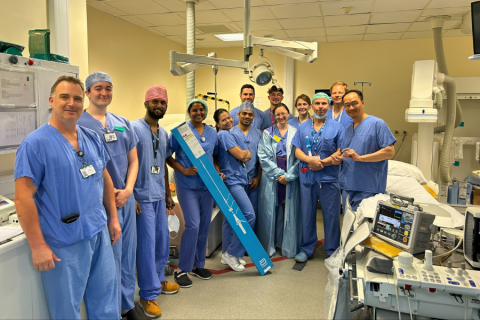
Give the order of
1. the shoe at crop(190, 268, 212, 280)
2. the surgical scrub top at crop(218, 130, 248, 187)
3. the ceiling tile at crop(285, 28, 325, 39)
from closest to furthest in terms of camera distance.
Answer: the shoe at crop(190, 268, 212, 280)
the surgical scrub top at crop(218, 130, 248, 187)
the ceiling tile at crop(285, 28, 325, 39)

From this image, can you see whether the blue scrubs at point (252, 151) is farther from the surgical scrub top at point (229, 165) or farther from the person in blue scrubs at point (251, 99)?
the person in blue scrubs at point (251, 99)

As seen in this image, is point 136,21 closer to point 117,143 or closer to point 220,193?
point 220,193

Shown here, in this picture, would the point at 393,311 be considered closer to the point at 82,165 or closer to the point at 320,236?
the point at 82,165

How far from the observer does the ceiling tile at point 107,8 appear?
445 cm

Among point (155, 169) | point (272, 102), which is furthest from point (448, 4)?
point (155, 169)

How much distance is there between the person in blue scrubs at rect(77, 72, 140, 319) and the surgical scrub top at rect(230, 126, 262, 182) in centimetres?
120

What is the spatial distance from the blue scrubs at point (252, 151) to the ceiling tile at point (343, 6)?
2074 mm

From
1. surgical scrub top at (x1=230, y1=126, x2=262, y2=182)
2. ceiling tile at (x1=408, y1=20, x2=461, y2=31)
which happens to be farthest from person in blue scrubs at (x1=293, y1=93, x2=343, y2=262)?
ceiling tile at (x1=408, y1=20, x2=461, y2=31)

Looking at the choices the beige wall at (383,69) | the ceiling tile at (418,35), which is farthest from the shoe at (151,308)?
the ceiling tile at (418,35)

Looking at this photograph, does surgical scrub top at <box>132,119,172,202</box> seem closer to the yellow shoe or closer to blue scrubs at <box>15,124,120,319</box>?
blue scrubs at <box>15,124,120,319</box>

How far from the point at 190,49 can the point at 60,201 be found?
8.75 ft

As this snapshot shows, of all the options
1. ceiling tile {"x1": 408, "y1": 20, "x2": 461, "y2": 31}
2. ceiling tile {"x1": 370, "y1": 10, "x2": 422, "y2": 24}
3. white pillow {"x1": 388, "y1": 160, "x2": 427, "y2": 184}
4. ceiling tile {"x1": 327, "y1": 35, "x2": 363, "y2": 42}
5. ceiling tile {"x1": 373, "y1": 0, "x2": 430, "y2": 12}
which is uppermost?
ceiling tile {"x1": 327, "y1": 35, "x2": 363, "y2": 42}

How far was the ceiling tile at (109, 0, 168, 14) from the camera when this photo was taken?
14.3 feet

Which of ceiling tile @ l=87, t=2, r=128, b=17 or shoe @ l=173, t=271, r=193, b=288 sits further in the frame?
ceiling tile @ l=87, t=2, r=128, b=17
